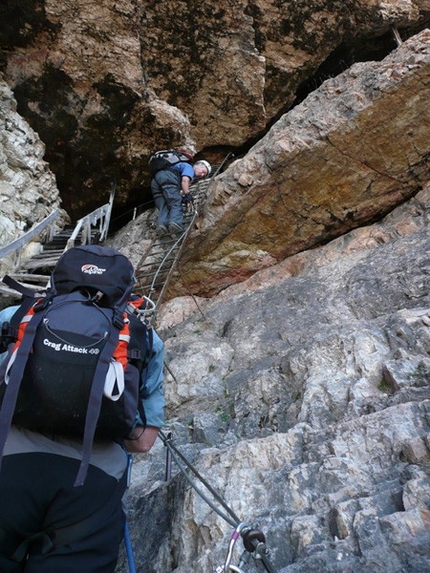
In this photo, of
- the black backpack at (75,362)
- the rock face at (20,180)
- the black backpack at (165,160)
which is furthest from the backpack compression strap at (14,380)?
the black backpack at (165,160)

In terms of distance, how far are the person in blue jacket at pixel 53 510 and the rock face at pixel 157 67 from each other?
9.10 meters

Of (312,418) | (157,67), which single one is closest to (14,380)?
(312,418)

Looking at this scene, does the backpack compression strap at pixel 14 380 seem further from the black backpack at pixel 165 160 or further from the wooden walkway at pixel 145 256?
the black backpack at pixel 165 160

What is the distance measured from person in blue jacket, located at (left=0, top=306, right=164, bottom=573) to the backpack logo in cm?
83

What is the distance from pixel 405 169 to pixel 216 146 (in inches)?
251

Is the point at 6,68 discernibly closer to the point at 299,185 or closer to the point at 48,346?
the point at 299,185

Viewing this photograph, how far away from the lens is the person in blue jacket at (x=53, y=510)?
6.61 ft

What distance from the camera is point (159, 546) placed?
2943mm

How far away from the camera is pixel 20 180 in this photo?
880 cm

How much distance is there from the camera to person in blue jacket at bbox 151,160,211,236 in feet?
26.8

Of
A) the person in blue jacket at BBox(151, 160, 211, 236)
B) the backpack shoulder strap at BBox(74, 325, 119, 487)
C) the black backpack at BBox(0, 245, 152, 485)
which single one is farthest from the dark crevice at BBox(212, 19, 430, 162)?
the backpack shoulder strap at BBox(74, 325, 119, 487)

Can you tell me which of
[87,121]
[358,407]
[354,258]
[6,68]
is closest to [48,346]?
[358,407]

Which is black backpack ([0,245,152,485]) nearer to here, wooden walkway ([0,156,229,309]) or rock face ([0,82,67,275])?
wooden walkway ([0,156,229,309])

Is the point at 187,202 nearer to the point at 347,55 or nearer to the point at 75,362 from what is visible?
the point at 75,362
